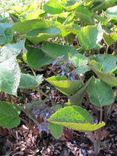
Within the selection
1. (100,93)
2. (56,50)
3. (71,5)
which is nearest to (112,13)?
(71,5)

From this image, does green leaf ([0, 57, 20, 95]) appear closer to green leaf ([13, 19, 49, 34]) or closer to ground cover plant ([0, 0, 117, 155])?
ground cover plant ([0, 0, 117, 155])

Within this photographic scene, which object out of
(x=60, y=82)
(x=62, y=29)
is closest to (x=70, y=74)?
(x=62, y=29)

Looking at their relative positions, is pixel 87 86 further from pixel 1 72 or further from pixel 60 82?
pixel 1 72

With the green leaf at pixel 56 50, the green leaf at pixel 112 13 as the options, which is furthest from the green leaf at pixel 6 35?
the green leaf at pixel 112 13

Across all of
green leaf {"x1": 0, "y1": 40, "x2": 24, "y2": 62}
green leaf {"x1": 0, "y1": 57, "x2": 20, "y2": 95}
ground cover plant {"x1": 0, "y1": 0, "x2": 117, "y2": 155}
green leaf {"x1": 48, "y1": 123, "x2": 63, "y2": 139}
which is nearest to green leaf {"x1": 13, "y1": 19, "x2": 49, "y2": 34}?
ground cover plant {"x1": 0, "y1": 0, "x2": 117, "y2": 155}

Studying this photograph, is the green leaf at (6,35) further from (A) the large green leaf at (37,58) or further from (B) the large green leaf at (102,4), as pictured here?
(B) the large green leaf at (102,4)

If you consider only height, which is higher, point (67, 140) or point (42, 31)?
point (42, 31)
